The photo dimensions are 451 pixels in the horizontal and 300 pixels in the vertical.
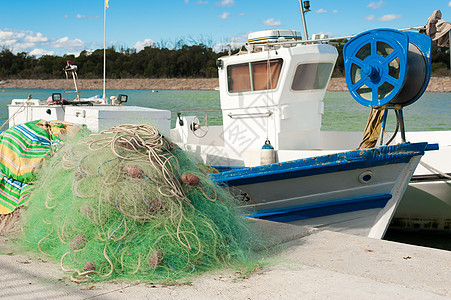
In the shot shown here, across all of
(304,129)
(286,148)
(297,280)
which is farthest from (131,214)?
(304,129)

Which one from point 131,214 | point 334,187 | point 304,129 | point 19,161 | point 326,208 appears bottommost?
point 326,208

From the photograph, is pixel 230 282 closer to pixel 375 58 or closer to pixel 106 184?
pixel 106 184

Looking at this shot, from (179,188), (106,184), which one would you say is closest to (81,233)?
(106,184)

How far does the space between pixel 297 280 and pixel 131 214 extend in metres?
1.21

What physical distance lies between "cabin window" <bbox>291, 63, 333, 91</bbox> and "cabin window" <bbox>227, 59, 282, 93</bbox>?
30 centimetres

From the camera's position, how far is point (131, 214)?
3.54m

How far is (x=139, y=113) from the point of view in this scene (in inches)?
310

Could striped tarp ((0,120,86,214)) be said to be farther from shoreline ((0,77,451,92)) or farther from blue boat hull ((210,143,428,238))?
shoreline ((0,77,451,92))

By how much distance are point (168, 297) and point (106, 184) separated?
3.20ft

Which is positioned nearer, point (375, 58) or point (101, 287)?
point (101, 287)

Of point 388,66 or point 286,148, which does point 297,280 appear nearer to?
point 388,66

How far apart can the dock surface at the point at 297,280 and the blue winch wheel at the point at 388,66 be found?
6.40ft

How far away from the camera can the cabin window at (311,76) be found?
7574mm

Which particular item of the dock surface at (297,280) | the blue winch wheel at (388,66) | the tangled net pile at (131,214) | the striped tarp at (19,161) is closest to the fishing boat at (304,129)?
the blue winch wheel at (388,66)
